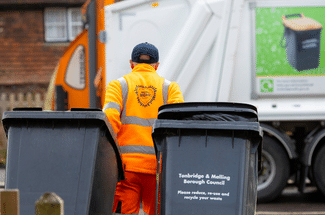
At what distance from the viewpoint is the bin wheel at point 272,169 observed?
5371 mm

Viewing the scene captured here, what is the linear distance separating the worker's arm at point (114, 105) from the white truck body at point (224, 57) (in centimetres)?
192

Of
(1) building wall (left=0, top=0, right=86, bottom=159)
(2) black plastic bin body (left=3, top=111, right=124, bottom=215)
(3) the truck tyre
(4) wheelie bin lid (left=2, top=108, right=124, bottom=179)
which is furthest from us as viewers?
(1) building wall (left=0, top=0, right=86, bottom=159)

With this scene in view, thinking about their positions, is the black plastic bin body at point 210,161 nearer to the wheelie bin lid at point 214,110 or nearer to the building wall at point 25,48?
the wheelie bin lid at point 214,110

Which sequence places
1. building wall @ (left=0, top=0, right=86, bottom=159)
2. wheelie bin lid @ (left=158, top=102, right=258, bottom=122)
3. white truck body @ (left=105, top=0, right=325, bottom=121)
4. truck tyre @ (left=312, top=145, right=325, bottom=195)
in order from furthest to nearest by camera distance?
building wall @ (left=0, top=0, right=86, bottom=159)
truck tyre @ (left=312, top=145, right=325, bottom=195)
white truck body @ (left=105, top=0, right=325, bottom=121)
wheelie bin lid @ (left=158, top=102, right=258, bottom=122)

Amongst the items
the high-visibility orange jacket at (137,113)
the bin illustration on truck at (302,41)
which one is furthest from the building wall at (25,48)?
the high-visibility orange jacket at (137,113)

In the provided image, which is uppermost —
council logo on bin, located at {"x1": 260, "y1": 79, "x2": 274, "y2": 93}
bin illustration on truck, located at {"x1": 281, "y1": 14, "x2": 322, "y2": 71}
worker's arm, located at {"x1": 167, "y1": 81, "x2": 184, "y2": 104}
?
bin illustration on truck, located at {"x1": 281, "y1": 14, "x2": 322, "y2": 71}

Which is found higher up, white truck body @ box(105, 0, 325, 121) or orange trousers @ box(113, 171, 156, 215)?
white truck body @ box(105, 0, 325, 121)

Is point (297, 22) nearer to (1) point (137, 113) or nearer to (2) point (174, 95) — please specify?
(2) point (174, 95)

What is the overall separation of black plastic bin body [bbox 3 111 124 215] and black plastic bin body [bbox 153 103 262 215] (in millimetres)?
382

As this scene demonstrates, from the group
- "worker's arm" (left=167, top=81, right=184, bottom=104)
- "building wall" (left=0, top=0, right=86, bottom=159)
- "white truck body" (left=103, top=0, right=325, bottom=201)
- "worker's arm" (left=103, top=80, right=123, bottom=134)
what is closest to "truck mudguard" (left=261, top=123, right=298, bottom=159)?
"white truck body" (left=103, top=0, right=325, bottom=201)

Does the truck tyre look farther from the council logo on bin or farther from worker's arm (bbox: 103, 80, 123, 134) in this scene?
worker's arm (bbox: 103, 80, 123, 134)

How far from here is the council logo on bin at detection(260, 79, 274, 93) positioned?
534 centimetres

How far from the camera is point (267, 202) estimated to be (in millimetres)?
5594

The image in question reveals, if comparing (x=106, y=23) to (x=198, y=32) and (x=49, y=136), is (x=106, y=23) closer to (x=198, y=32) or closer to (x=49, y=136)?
(x=198, y=32)
